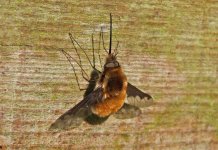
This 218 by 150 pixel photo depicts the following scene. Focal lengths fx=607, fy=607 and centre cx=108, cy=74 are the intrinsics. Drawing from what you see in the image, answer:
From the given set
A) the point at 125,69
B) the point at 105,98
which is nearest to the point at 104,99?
the point at 105,98

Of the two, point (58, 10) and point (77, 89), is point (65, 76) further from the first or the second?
point (58, 10)

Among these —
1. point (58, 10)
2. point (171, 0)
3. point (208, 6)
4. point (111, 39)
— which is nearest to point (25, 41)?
point (58, 10)

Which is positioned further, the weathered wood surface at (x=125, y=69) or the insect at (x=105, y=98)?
the insect at (x=105, y=98)

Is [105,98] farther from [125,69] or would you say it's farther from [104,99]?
[125,69]

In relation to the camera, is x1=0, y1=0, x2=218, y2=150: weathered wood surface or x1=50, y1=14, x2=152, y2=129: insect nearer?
x1=0, y1=0, x2=218, y2=150: weathered wood surface
